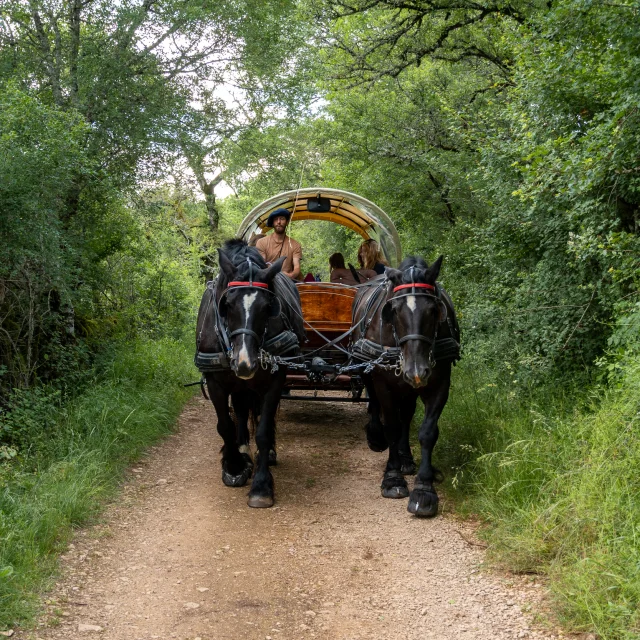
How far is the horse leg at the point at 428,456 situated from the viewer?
5.55m

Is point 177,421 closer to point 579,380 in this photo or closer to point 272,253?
point 272,253

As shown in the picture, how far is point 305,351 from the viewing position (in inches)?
303

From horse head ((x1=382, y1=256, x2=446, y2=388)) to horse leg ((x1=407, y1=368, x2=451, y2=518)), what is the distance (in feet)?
1.54

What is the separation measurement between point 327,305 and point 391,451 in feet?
7.32

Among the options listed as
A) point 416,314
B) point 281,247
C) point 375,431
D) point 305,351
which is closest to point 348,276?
point 281,247

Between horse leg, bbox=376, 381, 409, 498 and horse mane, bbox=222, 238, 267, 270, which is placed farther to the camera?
horse leg, bbox=376, 381, 409, 498

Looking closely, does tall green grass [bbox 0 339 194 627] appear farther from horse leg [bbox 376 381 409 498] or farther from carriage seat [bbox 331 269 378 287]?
carriage seat [bbox 331 269 378 287]

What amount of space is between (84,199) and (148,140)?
1.16 m

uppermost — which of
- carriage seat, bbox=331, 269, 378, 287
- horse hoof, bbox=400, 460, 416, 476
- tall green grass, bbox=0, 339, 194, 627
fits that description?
carriage seat, bbox=331, 269, 378, 287

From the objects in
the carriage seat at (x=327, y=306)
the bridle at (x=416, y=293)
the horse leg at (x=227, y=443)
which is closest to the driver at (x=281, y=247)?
the carriage seat at (x=327, y=306)

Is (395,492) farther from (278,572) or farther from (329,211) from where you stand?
(329,211)

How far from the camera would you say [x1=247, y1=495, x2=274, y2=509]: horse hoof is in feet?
19.2

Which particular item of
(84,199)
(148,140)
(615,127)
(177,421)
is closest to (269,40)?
(148,140)

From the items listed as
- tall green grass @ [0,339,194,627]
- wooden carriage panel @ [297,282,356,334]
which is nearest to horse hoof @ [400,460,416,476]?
wooden carriage panel @ [297,282,356,334]
